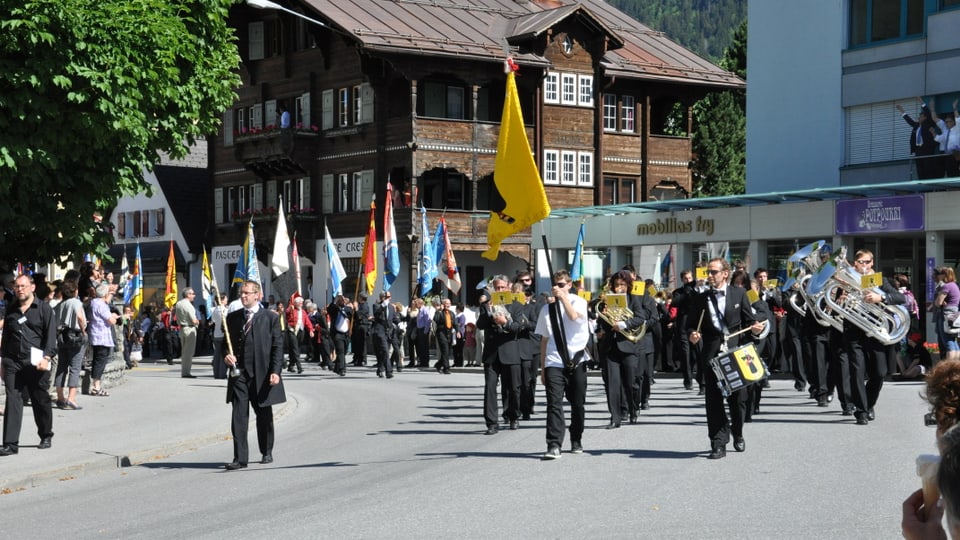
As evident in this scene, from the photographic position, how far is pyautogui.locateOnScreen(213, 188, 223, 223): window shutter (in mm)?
58781

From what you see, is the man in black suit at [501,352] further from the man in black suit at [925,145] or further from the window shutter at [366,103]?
the window shutter at [366,103]

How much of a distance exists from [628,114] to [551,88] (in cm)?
353

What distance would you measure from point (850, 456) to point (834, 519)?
3551mm

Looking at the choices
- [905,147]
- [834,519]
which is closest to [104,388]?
[834,519]

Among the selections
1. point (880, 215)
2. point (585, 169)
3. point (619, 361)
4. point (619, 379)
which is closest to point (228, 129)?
point (585, 169)

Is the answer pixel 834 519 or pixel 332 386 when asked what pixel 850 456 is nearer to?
pixel 834 519

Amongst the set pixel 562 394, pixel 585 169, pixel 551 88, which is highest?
pixel 551 88

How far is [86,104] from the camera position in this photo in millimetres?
17766

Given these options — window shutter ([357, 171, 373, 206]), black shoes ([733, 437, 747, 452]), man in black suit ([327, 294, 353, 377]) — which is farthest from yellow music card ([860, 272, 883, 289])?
window shutter ([357, 171, 373, 206])

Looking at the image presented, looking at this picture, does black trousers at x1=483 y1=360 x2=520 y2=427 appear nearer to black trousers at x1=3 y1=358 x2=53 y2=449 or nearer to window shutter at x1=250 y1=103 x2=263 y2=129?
black trousers at x1=3 y1=358 x2=53 y2=449

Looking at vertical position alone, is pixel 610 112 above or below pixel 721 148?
above

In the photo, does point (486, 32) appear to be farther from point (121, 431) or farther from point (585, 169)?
point (121, 431)

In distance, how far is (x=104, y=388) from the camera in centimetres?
2398

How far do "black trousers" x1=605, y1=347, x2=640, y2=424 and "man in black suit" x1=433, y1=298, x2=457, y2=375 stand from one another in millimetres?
16116
